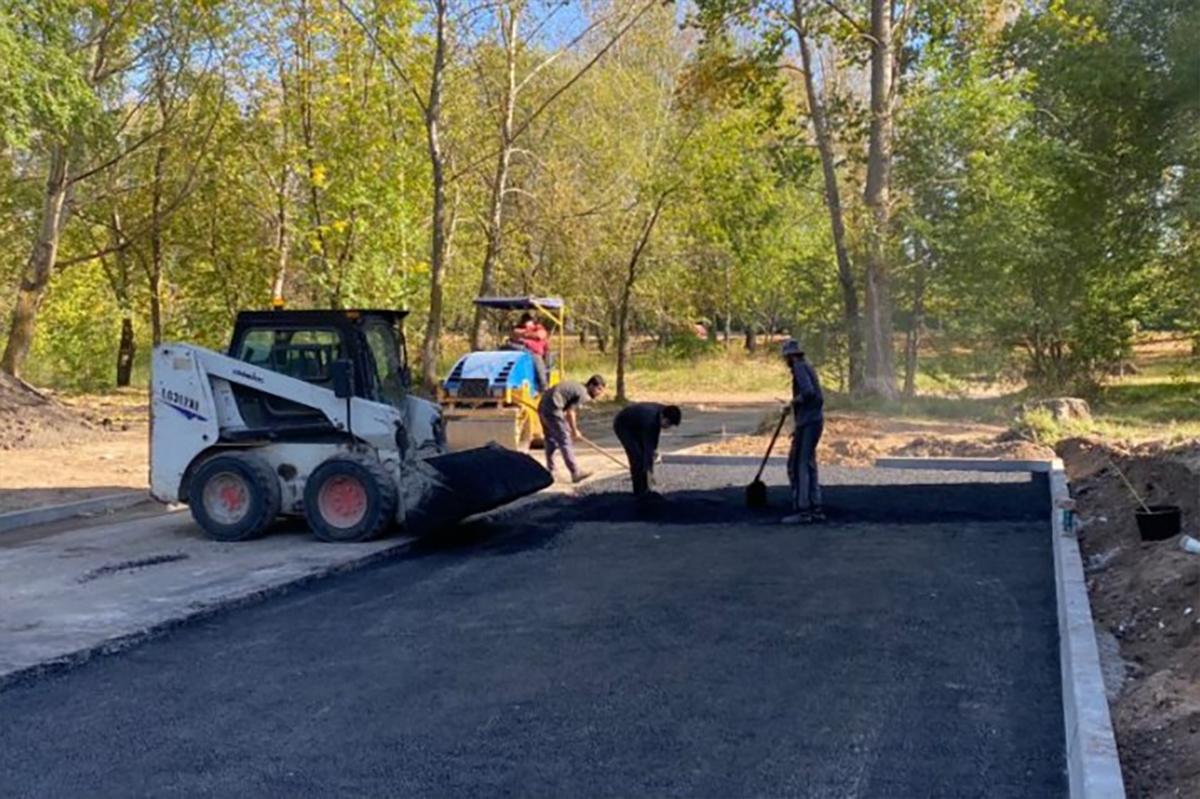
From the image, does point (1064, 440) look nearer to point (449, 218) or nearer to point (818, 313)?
point (818, 313)

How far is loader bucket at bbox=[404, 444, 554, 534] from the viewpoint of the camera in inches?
372

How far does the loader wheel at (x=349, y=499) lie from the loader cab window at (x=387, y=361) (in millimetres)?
896

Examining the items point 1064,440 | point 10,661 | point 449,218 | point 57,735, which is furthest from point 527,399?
point 449,218

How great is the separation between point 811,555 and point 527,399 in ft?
24.3

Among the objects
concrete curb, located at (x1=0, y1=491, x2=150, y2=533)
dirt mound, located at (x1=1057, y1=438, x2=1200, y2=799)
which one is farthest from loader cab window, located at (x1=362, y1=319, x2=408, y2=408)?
dirt mound, located at (x1=1057, y1=438, x2=1200, y2=799)

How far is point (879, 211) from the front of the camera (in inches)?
820

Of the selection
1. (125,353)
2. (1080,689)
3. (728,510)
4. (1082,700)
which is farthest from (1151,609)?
(125,353)

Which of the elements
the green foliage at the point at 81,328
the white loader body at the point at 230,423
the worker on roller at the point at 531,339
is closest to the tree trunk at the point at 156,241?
the green foliage at the point at 81,328

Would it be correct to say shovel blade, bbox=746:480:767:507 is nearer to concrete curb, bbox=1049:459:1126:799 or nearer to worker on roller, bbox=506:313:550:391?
concrete curb, bbox=1049:459:1126:799

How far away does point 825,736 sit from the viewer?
15.7 feet

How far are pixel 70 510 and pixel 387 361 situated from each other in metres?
4.22

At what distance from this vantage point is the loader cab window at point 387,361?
10.2 metres

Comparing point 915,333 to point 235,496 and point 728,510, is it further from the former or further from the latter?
point 235,496

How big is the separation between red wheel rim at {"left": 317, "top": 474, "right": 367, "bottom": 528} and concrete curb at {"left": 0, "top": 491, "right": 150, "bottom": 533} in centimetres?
382
